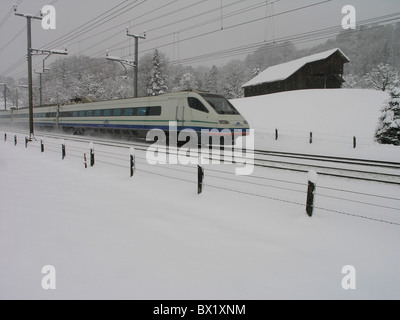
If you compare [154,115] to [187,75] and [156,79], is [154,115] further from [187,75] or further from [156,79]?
[187,75]

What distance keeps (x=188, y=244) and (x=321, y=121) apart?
26.1 meters

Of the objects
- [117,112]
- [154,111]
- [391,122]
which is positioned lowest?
[391,122]

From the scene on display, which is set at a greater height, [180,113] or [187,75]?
[187,75]

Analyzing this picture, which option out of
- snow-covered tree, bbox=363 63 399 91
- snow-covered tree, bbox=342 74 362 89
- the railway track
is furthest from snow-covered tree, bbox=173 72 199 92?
the railway track

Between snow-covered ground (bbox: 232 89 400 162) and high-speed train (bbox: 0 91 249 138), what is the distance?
4547 mm

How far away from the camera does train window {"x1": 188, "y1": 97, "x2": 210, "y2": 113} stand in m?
14.0

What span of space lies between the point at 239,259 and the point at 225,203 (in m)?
2.54

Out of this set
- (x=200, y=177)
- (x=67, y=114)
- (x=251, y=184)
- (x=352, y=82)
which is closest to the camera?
(x=200, y=177)

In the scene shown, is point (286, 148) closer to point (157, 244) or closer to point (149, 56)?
point (157, 244)

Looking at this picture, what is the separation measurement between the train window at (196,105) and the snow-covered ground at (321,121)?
528 centimetres

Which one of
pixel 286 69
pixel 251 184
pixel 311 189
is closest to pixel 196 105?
pixel 251 184

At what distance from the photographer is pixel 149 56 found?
241ft

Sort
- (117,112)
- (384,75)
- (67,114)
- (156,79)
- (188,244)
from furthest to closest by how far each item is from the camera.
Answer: (156,79) → (384,75) → (67,114) → (117,112) → (188,244)

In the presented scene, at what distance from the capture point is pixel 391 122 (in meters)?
16.3
